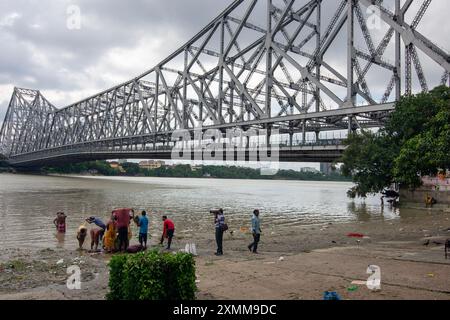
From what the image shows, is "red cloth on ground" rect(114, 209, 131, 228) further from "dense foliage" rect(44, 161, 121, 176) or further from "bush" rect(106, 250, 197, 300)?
"dense foliage" rect(44, 161, 121, 176)

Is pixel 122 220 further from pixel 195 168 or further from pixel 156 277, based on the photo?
pixel 195 168

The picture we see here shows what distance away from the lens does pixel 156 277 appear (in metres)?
6.52

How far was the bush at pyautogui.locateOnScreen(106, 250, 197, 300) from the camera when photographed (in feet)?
21.2

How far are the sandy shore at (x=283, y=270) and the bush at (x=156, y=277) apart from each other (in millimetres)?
1064

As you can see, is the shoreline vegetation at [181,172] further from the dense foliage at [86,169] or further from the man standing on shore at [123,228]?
the man standing on shore at [123,228]

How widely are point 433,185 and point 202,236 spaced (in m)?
24.7

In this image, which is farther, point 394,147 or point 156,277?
point 394,147

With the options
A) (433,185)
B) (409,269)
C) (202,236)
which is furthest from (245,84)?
(409,269)

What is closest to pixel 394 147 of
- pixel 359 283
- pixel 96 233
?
pixel 96 233

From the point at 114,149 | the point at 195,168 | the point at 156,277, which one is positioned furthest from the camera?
the point at 195,168

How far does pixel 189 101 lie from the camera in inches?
3401

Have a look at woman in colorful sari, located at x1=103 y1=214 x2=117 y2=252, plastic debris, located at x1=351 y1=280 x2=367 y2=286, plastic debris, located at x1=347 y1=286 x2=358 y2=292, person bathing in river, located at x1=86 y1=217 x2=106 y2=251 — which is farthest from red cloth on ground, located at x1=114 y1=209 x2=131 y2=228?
plastic debris, located at x1=347 y1=286 x2=358 y2=292

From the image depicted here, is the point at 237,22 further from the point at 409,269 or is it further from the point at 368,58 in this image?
the point at 409,269

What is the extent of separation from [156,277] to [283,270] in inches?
168
